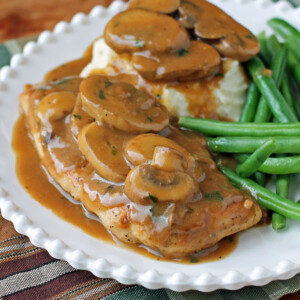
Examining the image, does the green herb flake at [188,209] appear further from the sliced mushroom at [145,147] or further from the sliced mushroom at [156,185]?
the sliced mushroom at [145,147]

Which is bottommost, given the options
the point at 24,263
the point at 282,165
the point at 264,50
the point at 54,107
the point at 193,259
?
the point at 24,263

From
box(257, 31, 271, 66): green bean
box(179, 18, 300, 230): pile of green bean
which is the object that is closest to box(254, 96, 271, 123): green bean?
box(179, 18, 300, 230): pile of green bean

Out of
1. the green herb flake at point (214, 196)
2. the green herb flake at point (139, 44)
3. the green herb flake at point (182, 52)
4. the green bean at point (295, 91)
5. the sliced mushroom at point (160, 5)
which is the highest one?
the sliced mushroom at point (160, 5)

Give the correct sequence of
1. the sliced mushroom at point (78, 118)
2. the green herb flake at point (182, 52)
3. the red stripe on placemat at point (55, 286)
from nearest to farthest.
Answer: the red stripe on placemat at point (55, 286) → the sliced mushroom at point (78, 118) → the green herb flake at point (182, 52)

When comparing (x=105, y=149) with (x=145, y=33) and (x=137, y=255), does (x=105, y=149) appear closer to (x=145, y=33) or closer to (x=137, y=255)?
(x=137, y=255)

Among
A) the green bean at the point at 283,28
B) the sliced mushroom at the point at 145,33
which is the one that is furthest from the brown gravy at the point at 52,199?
the green bean at the point at 283,28

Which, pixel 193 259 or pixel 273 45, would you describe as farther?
pixel 273 45

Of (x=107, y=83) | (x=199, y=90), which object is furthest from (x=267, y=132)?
(x=107, y=83)
